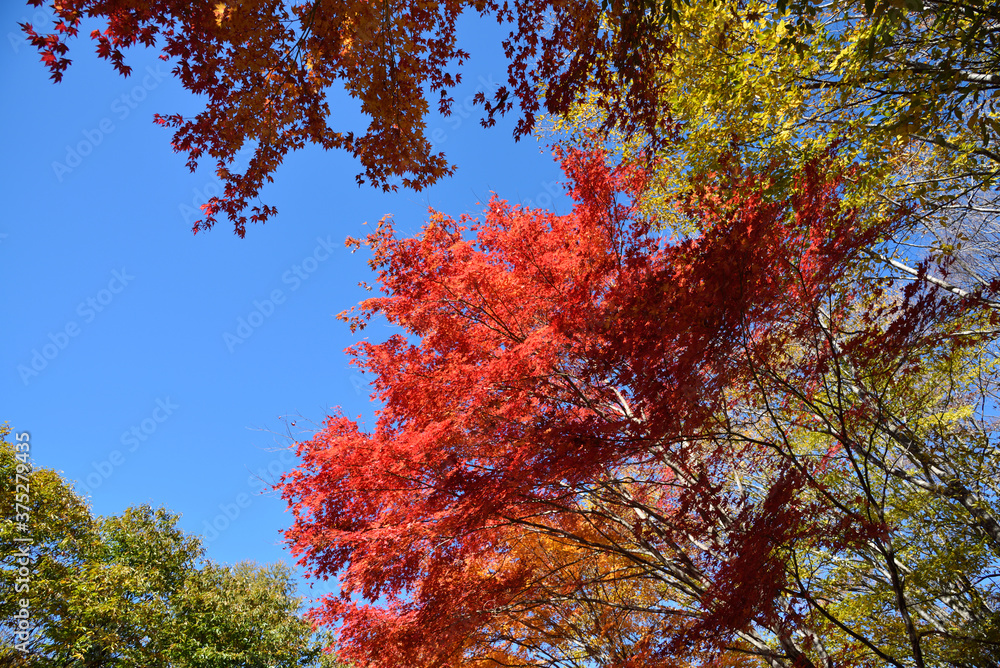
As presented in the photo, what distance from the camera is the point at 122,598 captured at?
41.5 ft

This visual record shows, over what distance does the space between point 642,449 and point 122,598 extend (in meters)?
14.5

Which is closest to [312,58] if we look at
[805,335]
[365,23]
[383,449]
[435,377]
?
[365,23]

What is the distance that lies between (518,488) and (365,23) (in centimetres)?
425

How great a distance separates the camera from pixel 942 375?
709 cm

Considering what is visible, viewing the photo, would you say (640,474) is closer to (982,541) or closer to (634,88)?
(982,541)

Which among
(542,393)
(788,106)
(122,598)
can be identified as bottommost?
(122,598)

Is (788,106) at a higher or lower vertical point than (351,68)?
higher

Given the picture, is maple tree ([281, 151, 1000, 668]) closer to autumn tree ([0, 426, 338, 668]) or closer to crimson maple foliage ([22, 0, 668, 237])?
crimson maple foliage ([22, 0, 668, 237])

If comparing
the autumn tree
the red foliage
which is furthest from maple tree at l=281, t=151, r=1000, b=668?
the autumn tree

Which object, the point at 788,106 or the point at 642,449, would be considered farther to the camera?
the point at 788,106

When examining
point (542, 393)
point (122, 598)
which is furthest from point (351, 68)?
point (122, 598)

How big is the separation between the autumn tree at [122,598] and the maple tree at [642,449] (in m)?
9.02

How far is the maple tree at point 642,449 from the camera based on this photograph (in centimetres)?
432

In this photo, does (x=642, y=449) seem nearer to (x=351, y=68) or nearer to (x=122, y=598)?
(x=351, y=68)
